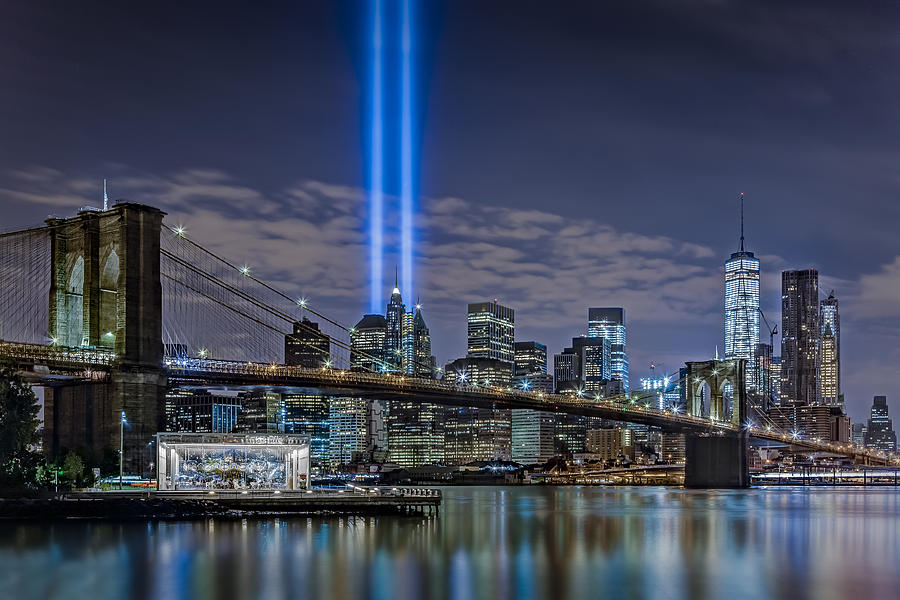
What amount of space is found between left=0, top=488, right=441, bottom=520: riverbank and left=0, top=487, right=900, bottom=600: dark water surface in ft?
4.68

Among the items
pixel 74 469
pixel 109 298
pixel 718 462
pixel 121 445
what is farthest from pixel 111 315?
pixel 718 462

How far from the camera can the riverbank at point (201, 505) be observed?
170 ft

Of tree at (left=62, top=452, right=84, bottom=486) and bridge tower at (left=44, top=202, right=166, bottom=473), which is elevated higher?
bridge tower at (left=44, top=202, right=166, bottom=473)

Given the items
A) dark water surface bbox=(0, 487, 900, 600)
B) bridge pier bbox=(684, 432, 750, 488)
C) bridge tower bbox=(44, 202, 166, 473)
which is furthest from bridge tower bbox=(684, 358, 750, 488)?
bridge tower bbox=(44, 202, 166, 473)

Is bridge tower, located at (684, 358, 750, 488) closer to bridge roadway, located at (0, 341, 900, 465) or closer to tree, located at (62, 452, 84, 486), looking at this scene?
bridge roadway, located at (0, 341, 900, 465)

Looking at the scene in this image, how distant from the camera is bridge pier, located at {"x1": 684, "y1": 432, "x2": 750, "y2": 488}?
12094 cm

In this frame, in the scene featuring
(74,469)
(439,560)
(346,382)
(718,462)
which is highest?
(346,382)

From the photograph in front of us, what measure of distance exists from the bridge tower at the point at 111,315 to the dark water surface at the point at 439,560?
1235cm

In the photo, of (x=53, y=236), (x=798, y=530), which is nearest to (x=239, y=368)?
(x=53, y=236)

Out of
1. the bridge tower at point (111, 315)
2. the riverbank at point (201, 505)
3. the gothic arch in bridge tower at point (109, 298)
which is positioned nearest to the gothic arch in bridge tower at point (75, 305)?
the bridge tower at point (111, 315)

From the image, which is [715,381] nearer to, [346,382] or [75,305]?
[346,382]

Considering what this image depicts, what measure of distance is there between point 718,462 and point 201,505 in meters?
81.8

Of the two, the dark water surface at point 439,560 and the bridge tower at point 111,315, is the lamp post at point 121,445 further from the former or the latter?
the dark water surface at point 439,560

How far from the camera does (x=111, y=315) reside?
211 ft
